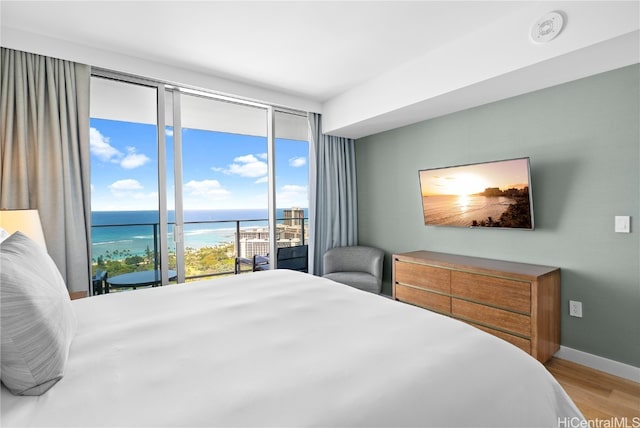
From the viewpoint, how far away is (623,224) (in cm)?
230

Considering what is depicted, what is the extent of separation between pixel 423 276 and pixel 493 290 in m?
0.70

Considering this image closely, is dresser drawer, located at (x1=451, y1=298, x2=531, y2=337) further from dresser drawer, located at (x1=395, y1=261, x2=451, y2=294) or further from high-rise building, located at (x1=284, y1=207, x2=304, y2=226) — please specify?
high-rise building, located at (x1=284, y1=207, x2=304, y2=226)

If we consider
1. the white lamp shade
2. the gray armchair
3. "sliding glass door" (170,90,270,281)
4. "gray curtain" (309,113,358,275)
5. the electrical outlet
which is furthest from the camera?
"sliding glass door" (170,90,270,281)

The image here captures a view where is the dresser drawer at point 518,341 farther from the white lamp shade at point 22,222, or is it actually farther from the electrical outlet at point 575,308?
the white lamp shade at point 22,222

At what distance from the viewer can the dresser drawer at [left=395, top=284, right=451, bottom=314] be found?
9.98 ft

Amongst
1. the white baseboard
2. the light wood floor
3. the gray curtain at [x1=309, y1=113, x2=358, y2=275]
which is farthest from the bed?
the gray curtain at [x1=309, y1=113, x2=358, y2=275]

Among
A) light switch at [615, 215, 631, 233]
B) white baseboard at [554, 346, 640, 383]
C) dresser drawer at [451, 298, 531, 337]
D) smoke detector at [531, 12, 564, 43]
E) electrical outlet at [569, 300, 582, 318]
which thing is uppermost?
smoke detector at [531, 12, 564, 43]

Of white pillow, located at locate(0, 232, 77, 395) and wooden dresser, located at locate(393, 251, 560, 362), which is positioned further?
wooden dresser, located at locate(393, 251, 560, 362)

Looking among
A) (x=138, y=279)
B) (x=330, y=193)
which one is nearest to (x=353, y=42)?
(x=330, y=193)

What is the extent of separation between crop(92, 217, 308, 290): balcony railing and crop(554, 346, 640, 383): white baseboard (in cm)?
308

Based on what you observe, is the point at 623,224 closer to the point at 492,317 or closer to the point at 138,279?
the point at 492,317

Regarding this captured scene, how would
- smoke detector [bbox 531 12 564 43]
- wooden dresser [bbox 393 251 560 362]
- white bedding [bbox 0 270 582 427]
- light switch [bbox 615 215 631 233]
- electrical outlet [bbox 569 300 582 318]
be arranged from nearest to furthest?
white bedding [bbox 0 270 582 427] < smoke detector [bbox 531 12 564 43] < light switch [bbox 615 215 631 233] < wooden dresser [bbox 393 251 560 362] < electrical outlet [bbox 569 300 582 318]

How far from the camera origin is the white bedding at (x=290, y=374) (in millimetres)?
811

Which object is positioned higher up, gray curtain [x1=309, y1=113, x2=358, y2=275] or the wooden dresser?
gray curtain [x1=309, y1=113, x2=358, y2=275]
